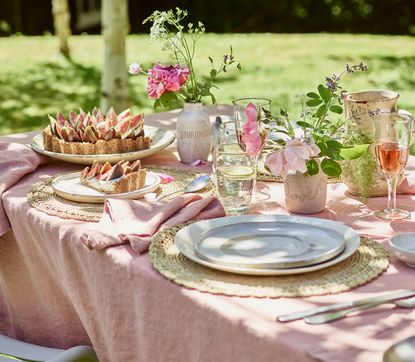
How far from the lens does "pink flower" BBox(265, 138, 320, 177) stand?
221 centimetres

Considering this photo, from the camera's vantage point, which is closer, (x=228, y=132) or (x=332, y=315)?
(x=332, y=315)

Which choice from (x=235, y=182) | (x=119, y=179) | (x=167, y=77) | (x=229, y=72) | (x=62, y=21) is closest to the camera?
(x=235, y=182)

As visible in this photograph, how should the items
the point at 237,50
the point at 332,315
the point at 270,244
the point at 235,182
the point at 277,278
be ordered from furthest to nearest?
the point at 237,50
the point at 235,182
the point at 270,244
the point at 277,278
the point at 332,315

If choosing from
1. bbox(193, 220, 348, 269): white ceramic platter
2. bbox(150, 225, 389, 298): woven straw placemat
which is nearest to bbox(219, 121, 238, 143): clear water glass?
bbox(193, 220, 348, 269): white ceramic platter

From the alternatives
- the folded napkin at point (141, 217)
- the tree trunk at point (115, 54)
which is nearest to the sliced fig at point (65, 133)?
the folded napkin at point (141, 217)

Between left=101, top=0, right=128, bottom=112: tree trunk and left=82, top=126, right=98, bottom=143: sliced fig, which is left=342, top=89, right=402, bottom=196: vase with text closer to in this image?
left=82, top=126, right=98, bottom=143: sliced fig

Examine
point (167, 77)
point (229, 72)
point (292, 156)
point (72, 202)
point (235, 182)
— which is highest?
point (167, 77)

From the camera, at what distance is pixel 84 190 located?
8.39 ft

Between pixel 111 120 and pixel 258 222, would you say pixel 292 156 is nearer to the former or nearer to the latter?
pixel 258 222

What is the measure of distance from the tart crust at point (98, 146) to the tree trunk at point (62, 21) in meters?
7.91

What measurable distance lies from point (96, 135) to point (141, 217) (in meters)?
0.72

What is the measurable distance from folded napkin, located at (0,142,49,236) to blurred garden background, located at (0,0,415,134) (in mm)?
4029

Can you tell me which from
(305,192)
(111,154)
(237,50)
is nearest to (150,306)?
(305,192)

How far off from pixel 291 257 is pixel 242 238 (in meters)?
0.17
